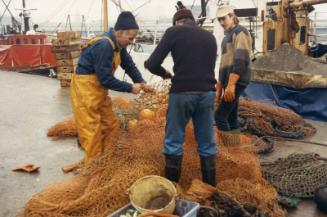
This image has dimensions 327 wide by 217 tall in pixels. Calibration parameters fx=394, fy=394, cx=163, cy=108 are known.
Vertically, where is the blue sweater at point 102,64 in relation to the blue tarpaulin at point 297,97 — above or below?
above

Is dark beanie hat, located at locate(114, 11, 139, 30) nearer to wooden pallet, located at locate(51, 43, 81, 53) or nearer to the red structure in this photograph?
wooden pallet, located at locate(51, 43, 81, 53)

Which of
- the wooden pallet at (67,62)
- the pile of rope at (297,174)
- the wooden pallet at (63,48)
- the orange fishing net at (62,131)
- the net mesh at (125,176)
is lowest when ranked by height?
the pile of rope at (297,174)

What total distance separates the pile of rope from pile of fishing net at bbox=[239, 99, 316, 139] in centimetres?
154

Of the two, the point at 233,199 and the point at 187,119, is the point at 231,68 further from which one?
the point at 233,199

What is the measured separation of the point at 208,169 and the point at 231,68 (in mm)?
1792

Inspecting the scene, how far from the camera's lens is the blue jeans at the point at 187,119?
12.9 ft

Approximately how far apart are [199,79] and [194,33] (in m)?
0.45

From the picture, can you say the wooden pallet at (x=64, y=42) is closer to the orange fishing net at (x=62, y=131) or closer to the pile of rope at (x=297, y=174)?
the orange fishing net at (x=62, y=131)

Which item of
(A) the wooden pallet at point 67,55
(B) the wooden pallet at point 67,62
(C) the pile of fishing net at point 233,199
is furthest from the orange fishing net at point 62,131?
(A) the wooden pallet at point 67,55

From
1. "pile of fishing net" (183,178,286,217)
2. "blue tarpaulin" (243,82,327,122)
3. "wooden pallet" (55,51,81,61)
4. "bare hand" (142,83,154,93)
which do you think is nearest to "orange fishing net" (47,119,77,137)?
"bare hand" (142,83,154,93)

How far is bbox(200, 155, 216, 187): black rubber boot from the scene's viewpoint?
13.6ft

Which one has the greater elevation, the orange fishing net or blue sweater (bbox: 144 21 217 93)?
blue sweater (bbox: 144 21 217 93)

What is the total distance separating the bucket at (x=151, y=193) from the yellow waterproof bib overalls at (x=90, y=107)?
1287 mm

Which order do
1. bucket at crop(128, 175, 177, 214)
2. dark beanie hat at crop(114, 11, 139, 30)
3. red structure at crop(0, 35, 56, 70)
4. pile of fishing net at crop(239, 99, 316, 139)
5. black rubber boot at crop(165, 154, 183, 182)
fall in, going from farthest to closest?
red structure at crop(0, 35, 56, 70) < pile of fishing net at crop(239, 99, 316, 139) < dark beanie hat at crop(114, 11, 139, 30) < black rubber boot at crop(165, 154, 183, 182) < bucket at crop(128, 175, 177, 214)
